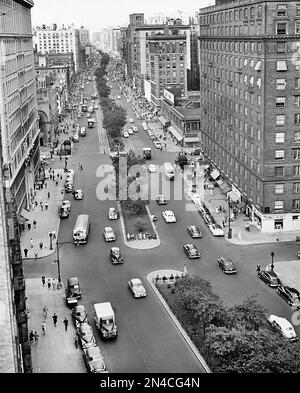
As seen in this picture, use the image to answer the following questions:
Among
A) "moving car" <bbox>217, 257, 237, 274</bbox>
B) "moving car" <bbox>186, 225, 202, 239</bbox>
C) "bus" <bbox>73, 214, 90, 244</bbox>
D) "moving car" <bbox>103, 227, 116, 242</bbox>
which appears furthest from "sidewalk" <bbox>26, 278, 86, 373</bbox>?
"moving car" <bbox>186, 225, 202, 239</bbox>

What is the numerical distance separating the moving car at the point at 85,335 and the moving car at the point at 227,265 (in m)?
10.9

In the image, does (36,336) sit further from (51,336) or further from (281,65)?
(281,65)

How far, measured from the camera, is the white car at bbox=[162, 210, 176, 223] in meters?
47.0

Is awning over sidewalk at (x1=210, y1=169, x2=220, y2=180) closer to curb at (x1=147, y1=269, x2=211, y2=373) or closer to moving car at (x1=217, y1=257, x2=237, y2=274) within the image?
moving car at (x1=217, y1=257, x2=237, y2=274)

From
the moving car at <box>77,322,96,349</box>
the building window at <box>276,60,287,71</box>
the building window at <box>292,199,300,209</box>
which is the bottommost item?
the moving car at <box>77,322,96,349</box>

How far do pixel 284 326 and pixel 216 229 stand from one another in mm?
16941

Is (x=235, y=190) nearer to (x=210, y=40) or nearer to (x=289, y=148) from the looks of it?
(x=289, y=148)

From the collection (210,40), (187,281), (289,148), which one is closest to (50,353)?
(187,281)

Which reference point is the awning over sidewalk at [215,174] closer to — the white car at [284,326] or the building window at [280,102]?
the building window at [280,102]

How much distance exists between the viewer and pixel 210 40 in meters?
59.1

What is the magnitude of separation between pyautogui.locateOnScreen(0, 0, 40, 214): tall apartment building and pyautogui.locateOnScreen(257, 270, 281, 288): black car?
16777mm

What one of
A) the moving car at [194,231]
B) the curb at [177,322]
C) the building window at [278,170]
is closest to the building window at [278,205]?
the building window at [278,170]

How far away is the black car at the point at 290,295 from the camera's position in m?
31.1
